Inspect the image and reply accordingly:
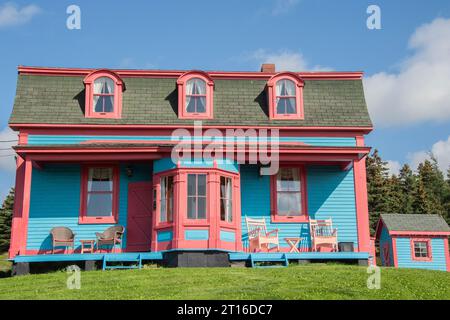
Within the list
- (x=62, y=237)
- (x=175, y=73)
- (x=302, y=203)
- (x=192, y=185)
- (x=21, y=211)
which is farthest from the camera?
(x=175, y=73)

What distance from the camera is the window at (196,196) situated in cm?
1622

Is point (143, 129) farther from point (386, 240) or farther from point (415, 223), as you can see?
point (415, 223)

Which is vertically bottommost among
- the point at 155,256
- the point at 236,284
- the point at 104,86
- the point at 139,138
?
the point at 236,284

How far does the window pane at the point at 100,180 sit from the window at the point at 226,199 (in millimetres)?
3619

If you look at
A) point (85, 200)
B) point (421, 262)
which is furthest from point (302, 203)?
point (421, 262)

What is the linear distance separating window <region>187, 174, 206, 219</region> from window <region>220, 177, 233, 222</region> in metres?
0.57

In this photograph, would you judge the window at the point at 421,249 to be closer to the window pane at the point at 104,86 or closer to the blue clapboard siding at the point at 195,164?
the blue clapboard siding at the point at 195,164

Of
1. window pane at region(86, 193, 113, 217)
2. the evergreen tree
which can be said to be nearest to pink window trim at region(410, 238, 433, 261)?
window pane at region(86, 193, 113, 217)

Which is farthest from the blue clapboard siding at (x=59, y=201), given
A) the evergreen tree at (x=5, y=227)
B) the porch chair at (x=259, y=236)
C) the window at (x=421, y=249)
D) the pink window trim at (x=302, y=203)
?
the evergreen tree at (x=5, y=227)

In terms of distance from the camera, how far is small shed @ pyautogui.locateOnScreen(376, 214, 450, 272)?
1155 inches

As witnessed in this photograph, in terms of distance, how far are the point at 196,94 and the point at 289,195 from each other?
4.34 meters

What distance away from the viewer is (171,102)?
1927cm

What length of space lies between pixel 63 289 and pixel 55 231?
552cm

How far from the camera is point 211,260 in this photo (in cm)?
1575
